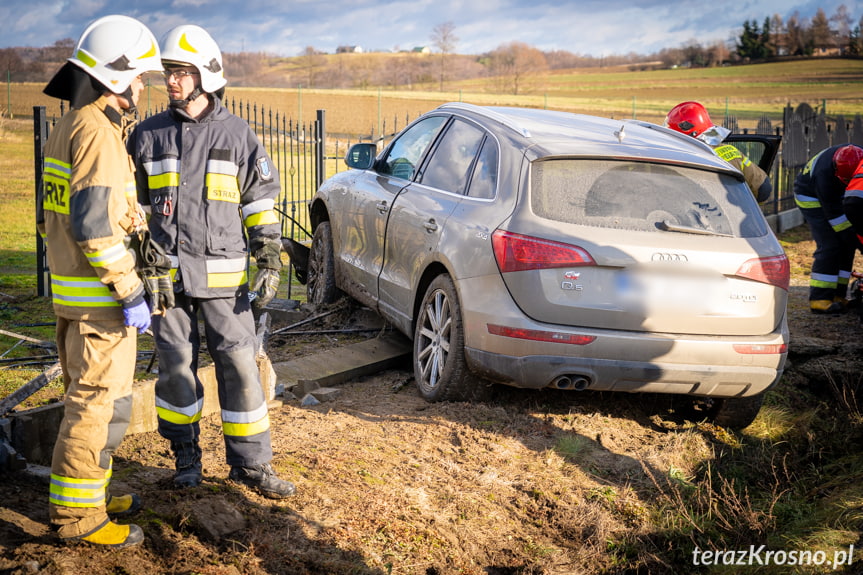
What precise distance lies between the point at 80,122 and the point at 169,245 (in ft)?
2.57

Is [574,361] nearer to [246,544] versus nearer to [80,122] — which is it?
[246,544]

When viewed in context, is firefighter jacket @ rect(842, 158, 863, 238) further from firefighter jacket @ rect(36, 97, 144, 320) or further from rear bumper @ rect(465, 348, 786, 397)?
firefighter jacket @ rect(36, 97, 144, 320)

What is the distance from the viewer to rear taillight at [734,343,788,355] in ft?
15.8

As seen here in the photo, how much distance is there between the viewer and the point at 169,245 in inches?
153

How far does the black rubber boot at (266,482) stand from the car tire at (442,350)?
149 cm

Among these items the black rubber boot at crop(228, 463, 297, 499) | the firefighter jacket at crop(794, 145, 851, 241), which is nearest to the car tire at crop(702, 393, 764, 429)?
the black rubber boot at crop(228, 463, 297, 499)

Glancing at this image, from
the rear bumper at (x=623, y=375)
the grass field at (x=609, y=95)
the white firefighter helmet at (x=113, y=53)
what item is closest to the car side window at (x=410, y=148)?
the rear bumper at (x=623, y=375)

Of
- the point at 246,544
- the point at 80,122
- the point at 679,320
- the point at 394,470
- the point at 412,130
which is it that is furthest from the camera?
the point at 412,130

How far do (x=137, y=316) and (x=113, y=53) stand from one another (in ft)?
3.36

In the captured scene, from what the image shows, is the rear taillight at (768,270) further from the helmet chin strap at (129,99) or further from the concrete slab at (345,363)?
the helmet chin strap at (129,99)

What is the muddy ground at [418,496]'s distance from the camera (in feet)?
11.4

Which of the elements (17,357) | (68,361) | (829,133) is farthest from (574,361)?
(829,133)

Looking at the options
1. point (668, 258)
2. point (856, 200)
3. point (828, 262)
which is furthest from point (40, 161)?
point (828, 262)

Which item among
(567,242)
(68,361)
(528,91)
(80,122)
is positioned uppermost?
(528,91)
